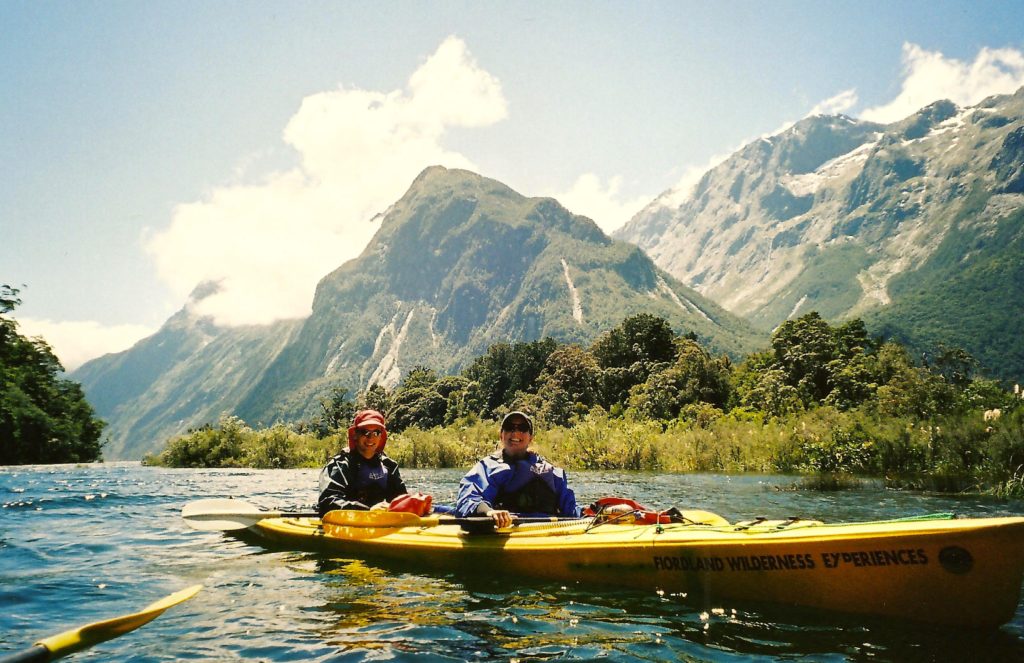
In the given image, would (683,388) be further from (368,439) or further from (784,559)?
(784,559)

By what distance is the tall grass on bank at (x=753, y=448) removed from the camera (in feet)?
48.6

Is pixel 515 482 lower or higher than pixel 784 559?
higher

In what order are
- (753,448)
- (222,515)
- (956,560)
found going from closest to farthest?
(956,560), (222,515), (753,448)

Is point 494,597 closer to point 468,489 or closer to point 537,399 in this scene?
point 468,489

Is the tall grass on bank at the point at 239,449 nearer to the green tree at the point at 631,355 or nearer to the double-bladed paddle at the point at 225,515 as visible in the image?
the green tree at the point at 631,355

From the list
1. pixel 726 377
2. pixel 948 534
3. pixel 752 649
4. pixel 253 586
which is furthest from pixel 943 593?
pixel 726 377

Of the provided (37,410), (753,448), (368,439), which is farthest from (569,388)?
(368,439)

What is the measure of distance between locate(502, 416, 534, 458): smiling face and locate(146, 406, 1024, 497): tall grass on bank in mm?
11212

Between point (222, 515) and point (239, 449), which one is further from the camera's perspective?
point (239, 449)

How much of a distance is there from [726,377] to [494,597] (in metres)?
47.1

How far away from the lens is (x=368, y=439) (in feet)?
30.1

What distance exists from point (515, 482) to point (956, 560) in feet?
15.2

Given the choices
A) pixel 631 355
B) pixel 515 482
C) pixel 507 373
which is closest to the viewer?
pixel 515 482

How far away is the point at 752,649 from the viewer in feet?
15.7
